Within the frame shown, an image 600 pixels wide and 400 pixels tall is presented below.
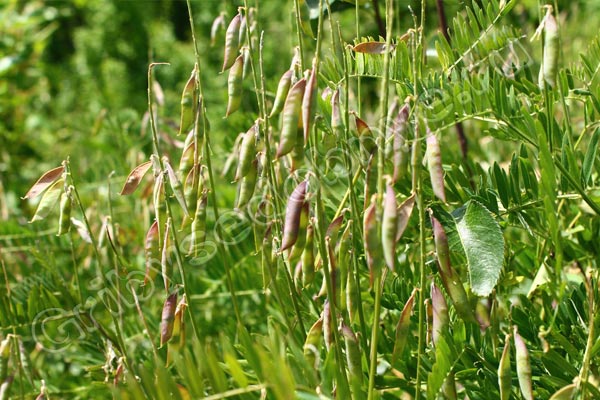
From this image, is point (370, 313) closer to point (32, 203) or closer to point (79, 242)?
point (79, 242)

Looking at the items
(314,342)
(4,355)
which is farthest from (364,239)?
(4,355)

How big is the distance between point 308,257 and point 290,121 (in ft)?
0.35

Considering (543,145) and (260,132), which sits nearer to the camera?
(543,145)

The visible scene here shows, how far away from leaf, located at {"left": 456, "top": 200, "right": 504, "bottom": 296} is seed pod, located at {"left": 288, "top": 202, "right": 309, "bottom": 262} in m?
0.10

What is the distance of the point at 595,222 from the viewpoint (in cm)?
69

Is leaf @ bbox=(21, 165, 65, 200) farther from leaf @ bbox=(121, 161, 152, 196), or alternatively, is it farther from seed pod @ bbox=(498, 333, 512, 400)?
seed pod @ bbox=(498, 333, 512, 400)

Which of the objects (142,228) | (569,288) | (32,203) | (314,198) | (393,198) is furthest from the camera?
(32,203)

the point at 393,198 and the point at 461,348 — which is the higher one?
the point at 393,198

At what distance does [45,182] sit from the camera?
0.59m

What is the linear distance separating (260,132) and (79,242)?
0.66 metres

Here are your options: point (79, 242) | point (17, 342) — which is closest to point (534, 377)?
point (17, 342)

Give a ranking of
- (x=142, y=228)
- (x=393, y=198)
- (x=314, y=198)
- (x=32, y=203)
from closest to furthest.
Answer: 1. (x=393, y=198)
2. (x=314, y=198)
3. (x=142, y=228)
4. (x=32, y=203)

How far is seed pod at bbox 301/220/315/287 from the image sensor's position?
529 millimetres

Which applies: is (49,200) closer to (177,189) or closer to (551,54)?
(177,189)
